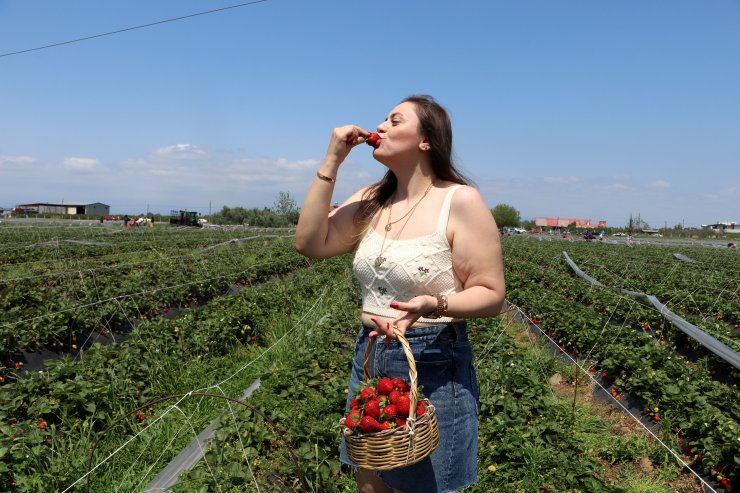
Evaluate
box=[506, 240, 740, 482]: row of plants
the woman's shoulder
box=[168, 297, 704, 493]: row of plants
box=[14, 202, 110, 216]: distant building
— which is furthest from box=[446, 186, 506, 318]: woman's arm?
box=[14, 202, 110, 216]: distant building

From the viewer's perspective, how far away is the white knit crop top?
170 centimetres

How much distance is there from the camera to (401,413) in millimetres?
1595

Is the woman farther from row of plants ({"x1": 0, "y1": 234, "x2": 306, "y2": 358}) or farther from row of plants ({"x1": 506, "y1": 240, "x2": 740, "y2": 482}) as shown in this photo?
row of plants ({"x1": 0, "y1": 234, "x2": 306, "y2": 358})

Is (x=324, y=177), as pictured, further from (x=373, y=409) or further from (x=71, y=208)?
(x=71, y=208)

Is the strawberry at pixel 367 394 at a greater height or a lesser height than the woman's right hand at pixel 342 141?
lesser

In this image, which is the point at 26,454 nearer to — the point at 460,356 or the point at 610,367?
the point at 460,356

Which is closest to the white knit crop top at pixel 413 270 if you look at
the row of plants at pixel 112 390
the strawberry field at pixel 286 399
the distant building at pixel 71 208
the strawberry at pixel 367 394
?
the strawberry at pixel 367 394

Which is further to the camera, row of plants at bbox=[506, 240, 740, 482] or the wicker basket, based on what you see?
row of plants at bbox=[506, 240, 740, 482]

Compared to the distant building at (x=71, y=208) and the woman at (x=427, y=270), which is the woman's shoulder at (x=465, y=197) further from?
the distant building at (x=71, y=208)

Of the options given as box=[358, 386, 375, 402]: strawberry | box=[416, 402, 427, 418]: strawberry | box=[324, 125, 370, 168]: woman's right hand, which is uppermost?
box=[324, 125, 370, 168]: woman's right hand

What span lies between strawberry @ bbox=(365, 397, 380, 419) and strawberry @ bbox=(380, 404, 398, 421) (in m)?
0.02

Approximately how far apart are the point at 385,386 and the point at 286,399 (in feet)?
8.31

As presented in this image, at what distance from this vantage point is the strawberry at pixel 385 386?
5.43 ft

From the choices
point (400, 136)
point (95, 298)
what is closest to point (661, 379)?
point (400, 136)
